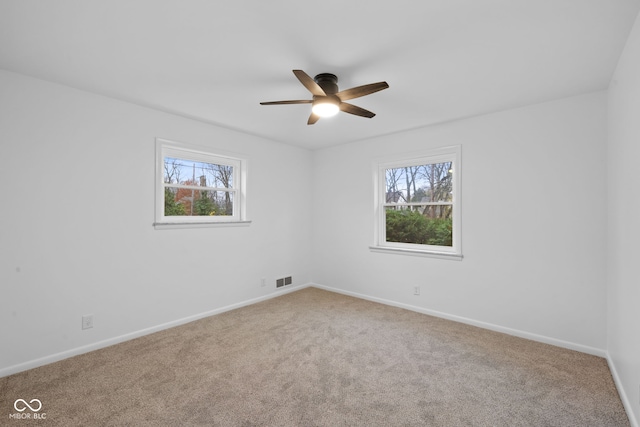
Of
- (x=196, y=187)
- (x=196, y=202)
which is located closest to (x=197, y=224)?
(x=196, y=202)

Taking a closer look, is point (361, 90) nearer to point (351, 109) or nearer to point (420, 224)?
point (351, 109)

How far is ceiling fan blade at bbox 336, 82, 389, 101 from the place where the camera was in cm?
207

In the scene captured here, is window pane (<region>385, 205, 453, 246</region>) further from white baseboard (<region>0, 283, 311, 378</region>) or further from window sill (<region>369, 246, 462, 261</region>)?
white baseboard (<region>0, 283, 311, 378</region>)

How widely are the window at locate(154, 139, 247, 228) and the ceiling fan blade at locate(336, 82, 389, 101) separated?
212 cm

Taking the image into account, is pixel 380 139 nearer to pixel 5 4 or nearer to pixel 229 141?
pixel 229 141

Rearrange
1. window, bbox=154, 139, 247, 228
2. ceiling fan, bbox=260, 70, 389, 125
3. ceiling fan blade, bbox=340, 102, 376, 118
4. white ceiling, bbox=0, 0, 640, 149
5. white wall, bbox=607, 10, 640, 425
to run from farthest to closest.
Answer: window, bbox=154, 139, 247, 228 < ceiling fan blade, bbox=340, 102, 376, 118 < ceiling fan, bbox=260, 70, 389, 125 < white wall, bbox=607, 10, 640, 425 < white ceiling, bbox=0, 0, 640, 149

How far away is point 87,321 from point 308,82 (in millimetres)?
2906

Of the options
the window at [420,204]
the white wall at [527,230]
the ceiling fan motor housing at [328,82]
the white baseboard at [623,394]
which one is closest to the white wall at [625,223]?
the white baseboard at [623,394]

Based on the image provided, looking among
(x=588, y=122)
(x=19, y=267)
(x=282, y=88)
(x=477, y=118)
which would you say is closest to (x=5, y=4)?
(x=282, y=88)

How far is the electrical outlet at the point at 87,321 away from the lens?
2683 millimetres

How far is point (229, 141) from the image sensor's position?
12.7 ft

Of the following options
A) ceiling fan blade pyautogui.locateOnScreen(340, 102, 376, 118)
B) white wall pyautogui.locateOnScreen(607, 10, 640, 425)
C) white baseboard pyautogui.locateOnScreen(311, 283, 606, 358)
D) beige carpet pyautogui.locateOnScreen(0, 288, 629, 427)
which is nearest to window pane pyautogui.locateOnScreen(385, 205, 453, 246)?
white baseboard pyautogui.locateOnScreen(311, 283, 606, 358)

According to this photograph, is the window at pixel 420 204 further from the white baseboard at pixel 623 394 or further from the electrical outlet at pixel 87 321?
the electrical outlet at pixel 87 321

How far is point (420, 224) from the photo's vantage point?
13.0 ft
